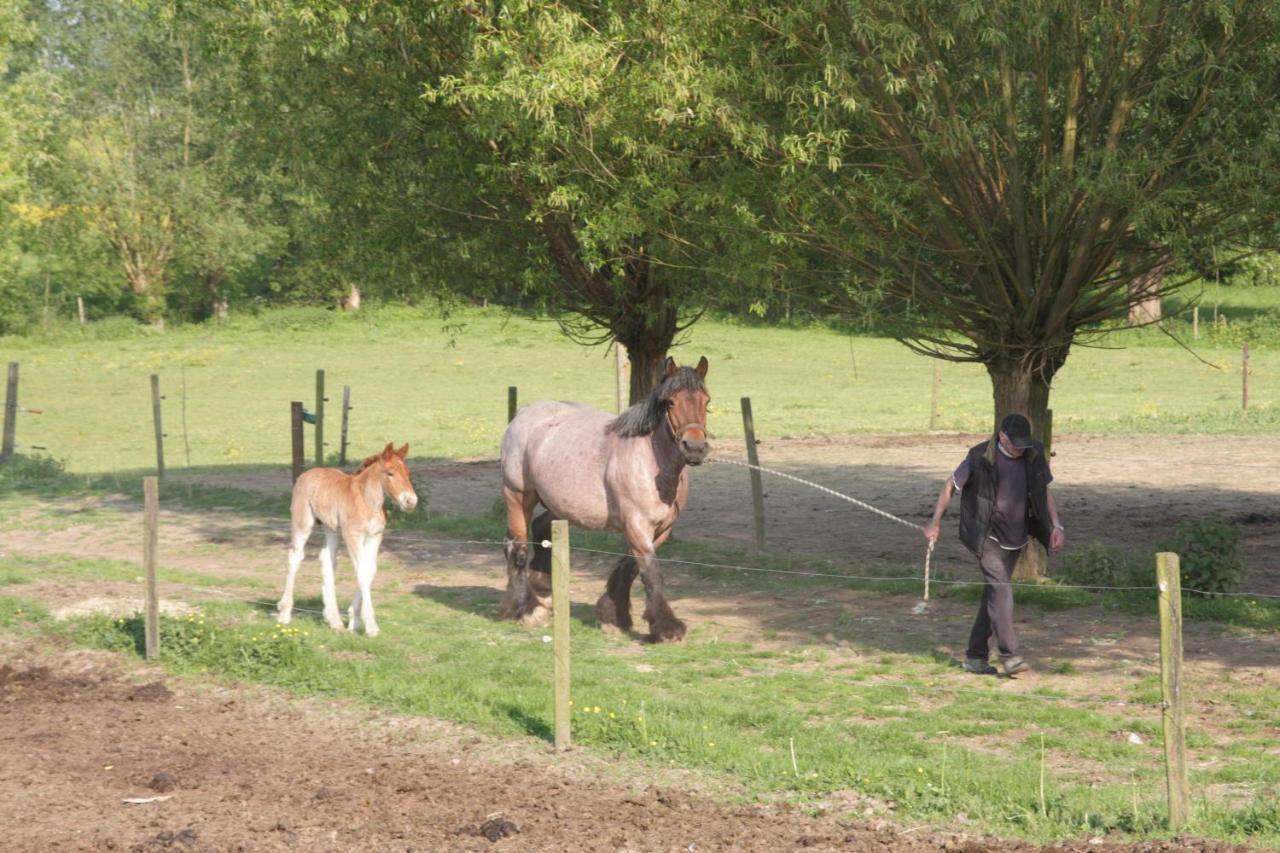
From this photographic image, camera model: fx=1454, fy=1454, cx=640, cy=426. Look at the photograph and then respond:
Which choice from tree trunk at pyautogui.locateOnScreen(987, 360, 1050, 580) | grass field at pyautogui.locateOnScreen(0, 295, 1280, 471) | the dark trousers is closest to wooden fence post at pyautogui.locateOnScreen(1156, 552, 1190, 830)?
the dark trousers

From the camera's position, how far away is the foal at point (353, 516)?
1158cm

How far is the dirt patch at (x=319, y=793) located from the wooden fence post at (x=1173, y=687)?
0.31 m

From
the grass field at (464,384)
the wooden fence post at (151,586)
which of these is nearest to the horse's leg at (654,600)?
the wooden fence post at (151,586)

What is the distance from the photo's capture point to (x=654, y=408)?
38.4 ft

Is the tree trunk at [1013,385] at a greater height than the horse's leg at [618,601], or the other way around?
the tree trunk at [1013,385]

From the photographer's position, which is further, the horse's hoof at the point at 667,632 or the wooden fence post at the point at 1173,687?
the horse's hoof at the point at 667,632

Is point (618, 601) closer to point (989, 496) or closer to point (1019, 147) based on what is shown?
point (989, 496)

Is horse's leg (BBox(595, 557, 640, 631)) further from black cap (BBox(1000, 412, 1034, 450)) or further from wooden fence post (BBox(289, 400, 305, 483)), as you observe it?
wooden fence post (BBox(289, 400, 305, 483))

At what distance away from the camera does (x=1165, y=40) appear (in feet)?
39.1

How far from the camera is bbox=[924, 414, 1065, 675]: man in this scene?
10312 mm

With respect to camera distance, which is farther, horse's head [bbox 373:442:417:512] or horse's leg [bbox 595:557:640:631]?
horse's leg [bbox 595:557:640:631]

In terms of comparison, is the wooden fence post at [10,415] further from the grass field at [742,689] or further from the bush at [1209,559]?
the bush at [1209,559]

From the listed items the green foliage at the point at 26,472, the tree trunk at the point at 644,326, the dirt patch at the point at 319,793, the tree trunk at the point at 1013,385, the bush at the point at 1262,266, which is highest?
the bush at the point at 1262,266

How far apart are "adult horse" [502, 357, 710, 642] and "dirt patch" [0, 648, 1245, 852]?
2883 millimetres
